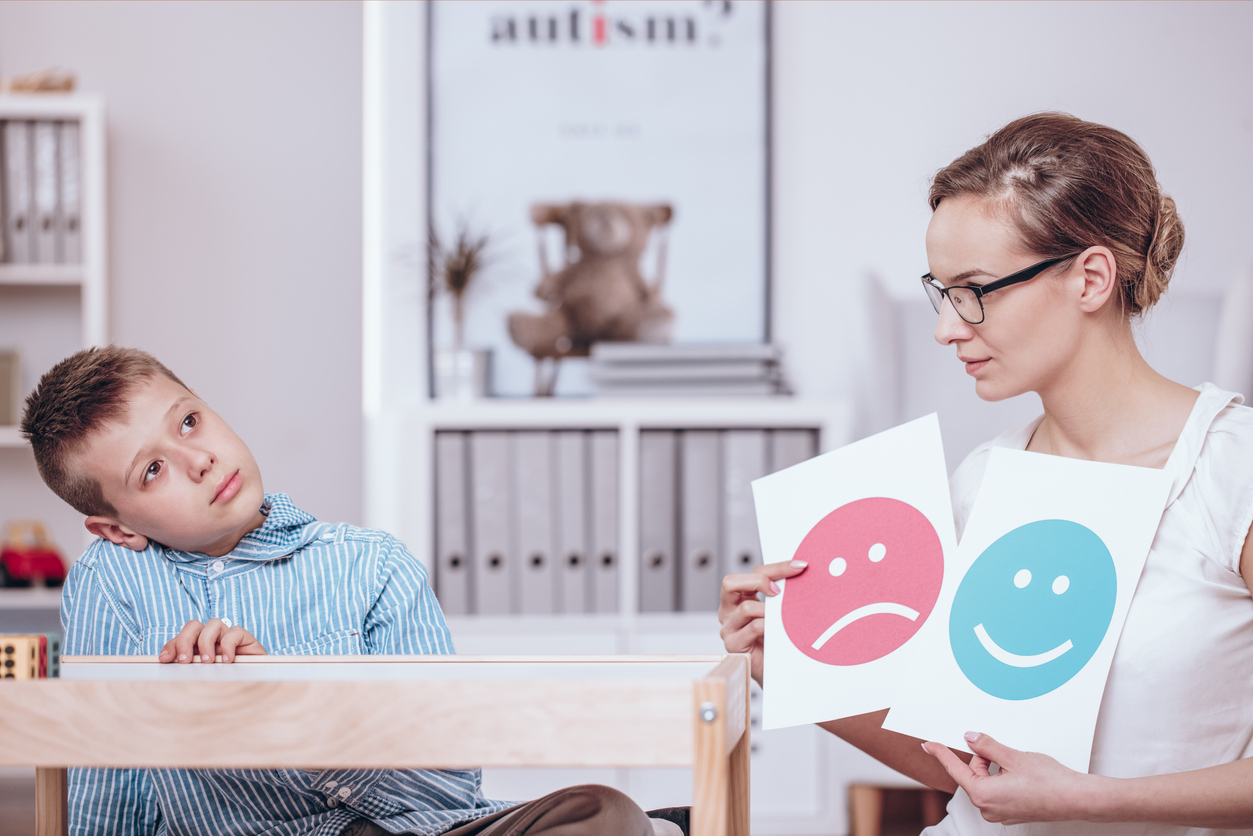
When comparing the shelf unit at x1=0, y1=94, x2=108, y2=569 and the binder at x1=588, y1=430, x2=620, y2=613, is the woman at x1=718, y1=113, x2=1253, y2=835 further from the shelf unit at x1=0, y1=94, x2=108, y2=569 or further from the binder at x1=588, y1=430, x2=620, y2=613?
the shelf unit at x1=0, y1=94, x2=108, y2=569

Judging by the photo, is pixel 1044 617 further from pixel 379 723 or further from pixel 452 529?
pixel 452 529

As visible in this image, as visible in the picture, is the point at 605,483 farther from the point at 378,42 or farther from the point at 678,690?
the point at 678,690

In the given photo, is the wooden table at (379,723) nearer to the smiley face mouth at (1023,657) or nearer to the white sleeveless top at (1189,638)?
the smiley face mouth at (1023,657)

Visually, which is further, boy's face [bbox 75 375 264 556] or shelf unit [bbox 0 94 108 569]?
shelf unit [bbox 0 94 108 569]

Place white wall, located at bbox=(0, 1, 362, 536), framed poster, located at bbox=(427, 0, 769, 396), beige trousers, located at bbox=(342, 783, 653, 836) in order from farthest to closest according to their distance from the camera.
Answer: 1. white wall, located at bbox=(0, 1, 362, 536)
2. framed poster, located at bbox=(427, 0, 769, 396)
3. beige trousers, located at bbox=(342, 783, 653, 836)

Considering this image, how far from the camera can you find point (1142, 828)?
741mm

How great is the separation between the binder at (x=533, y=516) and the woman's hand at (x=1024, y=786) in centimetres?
106


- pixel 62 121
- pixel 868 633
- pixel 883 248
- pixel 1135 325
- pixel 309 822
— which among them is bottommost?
pixel 309 822

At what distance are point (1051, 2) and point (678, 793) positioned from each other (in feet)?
5.58

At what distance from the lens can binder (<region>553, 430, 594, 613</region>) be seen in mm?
1675

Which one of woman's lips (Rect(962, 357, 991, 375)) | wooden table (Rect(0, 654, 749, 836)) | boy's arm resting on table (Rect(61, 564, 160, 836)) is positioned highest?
woman's lips (Rect(962, 357, 991, 375))

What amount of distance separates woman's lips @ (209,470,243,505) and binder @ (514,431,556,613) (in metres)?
0.84

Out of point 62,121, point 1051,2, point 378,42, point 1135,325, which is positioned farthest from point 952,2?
point 62,121

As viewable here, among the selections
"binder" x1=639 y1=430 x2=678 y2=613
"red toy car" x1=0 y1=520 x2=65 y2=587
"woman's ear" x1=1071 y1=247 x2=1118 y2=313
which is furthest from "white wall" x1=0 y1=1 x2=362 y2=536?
"woman's ear" x1=1071 y1=247 x2=1118 y2=313
